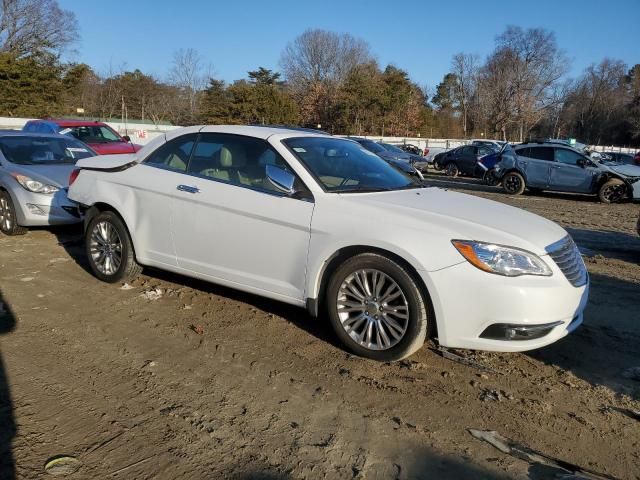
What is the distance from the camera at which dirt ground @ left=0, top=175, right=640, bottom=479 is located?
275 cm

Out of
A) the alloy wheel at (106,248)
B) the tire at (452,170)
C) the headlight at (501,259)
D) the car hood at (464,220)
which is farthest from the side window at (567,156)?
the alloy wheel at (106,248)

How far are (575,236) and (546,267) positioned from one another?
6.34m

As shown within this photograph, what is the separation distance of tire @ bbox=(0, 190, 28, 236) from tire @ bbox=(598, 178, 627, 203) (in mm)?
14465

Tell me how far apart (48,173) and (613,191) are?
1429cm

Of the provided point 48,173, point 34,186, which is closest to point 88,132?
point 48,173

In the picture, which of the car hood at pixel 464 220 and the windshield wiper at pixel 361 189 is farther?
the windshield wiper at pixel 361 189

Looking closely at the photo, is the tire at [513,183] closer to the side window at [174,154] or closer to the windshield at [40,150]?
the windshield at [40,150]

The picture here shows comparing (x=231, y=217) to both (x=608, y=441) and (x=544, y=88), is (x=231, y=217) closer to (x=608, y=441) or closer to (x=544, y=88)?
(x=608, y=441)

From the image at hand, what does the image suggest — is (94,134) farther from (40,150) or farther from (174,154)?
(174,154)

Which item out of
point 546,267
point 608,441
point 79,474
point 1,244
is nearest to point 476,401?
point 608,441

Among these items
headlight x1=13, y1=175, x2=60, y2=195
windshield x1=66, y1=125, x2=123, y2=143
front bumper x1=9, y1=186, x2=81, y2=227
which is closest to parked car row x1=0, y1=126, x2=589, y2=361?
front bumper x1=9, y1=186, x2=81, y2=227

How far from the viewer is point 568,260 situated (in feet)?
12.4

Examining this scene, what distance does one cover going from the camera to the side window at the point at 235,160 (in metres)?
4.43

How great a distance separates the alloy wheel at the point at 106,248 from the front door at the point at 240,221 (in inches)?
37.3
